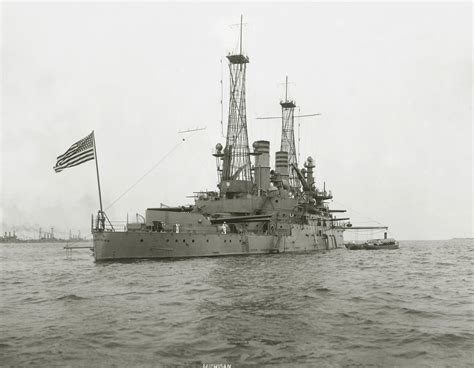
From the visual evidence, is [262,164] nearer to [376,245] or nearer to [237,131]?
[237,131]

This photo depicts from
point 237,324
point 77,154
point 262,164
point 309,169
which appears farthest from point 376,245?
point 237,324

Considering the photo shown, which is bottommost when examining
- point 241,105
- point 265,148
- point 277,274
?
point 277,274

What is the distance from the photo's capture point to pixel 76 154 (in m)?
24.9

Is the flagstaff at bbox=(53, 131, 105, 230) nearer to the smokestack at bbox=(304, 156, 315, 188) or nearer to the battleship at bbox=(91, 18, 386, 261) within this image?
the battleship at bbox=(91, 18, 386, 261)

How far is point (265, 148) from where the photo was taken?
44.4 metres

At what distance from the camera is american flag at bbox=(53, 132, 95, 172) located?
2444cm

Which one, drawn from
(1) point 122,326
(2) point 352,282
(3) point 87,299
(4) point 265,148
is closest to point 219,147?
(4) point 265,148

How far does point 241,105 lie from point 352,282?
29644mm

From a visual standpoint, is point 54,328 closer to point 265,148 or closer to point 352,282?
point 352,282

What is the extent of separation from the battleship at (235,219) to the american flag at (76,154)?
4.19 metres

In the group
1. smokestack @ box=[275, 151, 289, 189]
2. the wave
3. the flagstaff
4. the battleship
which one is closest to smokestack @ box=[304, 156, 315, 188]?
the battleship

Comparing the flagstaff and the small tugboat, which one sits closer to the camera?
the flagstaff

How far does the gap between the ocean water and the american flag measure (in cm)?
825

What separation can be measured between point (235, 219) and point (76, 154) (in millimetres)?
16312
